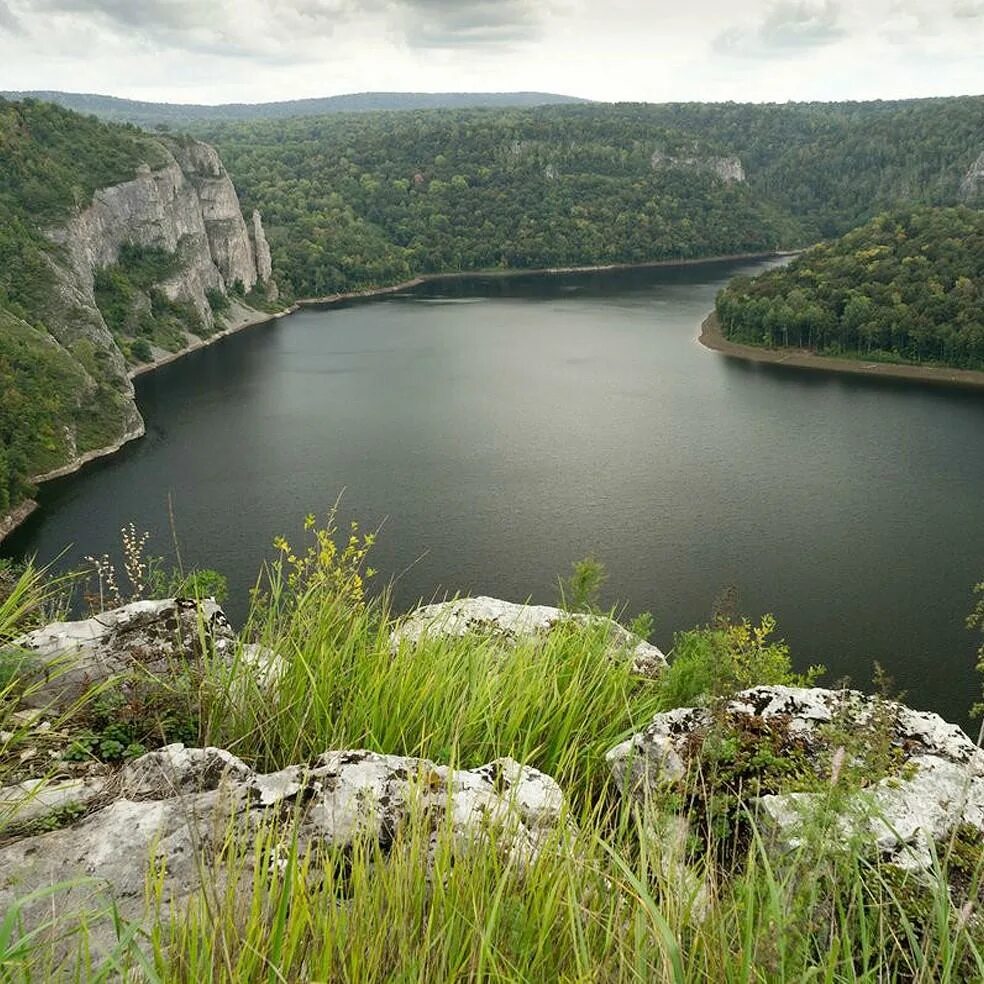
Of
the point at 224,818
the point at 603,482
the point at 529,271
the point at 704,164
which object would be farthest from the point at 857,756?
the point at 704,164

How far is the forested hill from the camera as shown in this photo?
10106 cm

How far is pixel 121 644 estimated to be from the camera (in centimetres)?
396

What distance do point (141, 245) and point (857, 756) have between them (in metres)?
74.2

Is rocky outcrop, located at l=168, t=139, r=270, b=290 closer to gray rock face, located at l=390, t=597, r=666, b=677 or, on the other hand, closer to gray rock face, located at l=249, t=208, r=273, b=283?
gray rock face, located at l=249, t=208, r=273, b=283

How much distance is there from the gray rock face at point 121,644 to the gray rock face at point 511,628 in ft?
3.12

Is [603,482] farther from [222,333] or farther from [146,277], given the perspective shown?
[146,277]

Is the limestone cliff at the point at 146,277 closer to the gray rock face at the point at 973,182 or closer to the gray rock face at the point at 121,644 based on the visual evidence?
the gray rock face at the point at 121,644

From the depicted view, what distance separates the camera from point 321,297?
282 feet

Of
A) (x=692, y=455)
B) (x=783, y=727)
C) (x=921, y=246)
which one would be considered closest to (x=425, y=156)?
(x=921, y=246)

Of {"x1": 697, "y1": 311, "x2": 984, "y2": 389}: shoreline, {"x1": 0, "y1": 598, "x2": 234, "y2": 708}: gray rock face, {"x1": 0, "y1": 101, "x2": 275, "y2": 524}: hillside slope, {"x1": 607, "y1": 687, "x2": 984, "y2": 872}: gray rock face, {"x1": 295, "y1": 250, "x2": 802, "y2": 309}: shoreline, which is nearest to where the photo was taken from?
{"x1": 607, "y1": 687, "x2": 984, "y2": 872}: gray rock face

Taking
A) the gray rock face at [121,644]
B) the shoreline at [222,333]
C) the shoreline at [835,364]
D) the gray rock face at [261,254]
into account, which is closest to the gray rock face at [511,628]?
the gray rock face at [121,644]

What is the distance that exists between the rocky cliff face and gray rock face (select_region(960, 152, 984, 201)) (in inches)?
3793

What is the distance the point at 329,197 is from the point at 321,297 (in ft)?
111

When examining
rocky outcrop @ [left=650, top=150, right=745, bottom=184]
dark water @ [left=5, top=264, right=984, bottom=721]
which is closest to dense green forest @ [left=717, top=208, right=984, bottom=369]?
dark water @ [left=5, top=264, right=984, bottom=721]
